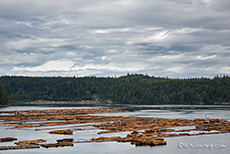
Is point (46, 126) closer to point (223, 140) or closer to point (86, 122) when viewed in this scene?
point (86, 122)

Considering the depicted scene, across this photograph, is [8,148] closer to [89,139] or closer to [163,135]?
[89,139]

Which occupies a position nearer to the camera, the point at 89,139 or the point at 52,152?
the point at 52,152

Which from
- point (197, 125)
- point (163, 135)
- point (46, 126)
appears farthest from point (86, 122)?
point (163, 135)

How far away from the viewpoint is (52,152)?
5444 centimetres

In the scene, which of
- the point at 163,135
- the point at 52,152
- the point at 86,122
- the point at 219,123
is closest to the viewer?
the point at 52,152

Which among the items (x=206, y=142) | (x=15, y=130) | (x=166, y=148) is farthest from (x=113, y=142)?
(x=15, y=130)

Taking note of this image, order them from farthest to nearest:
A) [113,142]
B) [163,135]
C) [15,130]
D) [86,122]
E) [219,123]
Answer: [86,122] < [219,123] < [15,130] < [163,135] < [113,142]

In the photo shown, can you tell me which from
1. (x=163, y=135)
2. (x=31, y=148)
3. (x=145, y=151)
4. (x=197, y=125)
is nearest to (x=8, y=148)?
(x=31, y=148)

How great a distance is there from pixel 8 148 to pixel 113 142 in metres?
15.8

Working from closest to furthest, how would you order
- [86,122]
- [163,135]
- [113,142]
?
1. [113,142]
2. [163,135]
3. [86,122]

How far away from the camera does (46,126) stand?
90062 millimetres

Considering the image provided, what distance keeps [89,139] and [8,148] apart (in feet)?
46.8

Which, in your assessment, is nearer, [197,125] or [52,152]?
[52,152]

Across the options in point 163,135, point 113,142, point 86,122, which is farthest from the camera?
point 86,122
